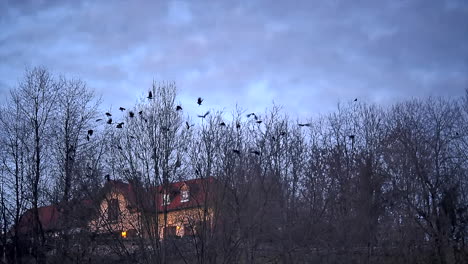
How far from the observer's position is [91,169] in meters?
17.9

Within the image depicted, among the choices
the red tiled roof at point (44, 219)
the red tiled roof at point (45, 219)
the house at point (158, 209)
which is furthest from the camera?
the red tiled roof at point (44, 219)

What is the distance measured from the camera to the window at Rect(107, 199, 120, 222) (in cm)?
1623

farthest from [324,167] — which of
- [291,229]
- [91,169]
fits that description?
[91,169]

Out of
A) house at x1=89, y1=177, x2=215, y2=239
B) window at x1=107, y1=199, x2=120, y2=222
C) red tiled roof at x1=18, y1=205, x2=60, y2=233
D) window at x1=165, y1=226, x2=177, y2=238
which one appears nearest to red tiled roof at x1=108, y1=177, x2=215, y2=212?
house at x1=89, y1=177, x2=215, y2=239

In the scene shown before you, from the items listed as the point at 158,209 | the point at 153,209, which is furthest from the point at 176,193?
the point at 153,209

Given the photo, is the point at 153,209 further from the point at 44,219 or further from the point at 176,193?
the point at 44,219

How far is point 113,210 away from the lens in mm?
16266

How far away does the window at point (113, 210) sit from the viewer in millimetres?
16234

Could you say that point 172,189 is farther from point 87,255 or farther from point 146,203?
point 87,255

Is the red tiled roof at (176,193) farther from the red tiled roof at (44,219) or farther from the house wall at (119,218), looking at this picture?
the red tiled roof at (44,219)

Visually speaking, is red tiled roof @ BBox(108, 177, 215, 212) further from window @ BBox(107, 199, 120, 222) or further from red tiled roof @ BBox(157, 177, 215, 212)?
window @ BBox(107, 199, 120, 222)

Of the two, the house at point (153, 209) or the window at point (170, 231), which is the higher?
the house at point (153, 209)

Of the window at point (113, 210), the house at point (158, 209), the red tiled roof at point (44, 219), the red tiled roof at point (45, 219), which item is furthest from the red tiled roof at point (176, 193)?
the red tiled roof at point (44, 219)

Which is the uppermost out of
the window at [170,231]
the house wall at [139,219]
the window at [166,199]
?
the window at [166,199]
